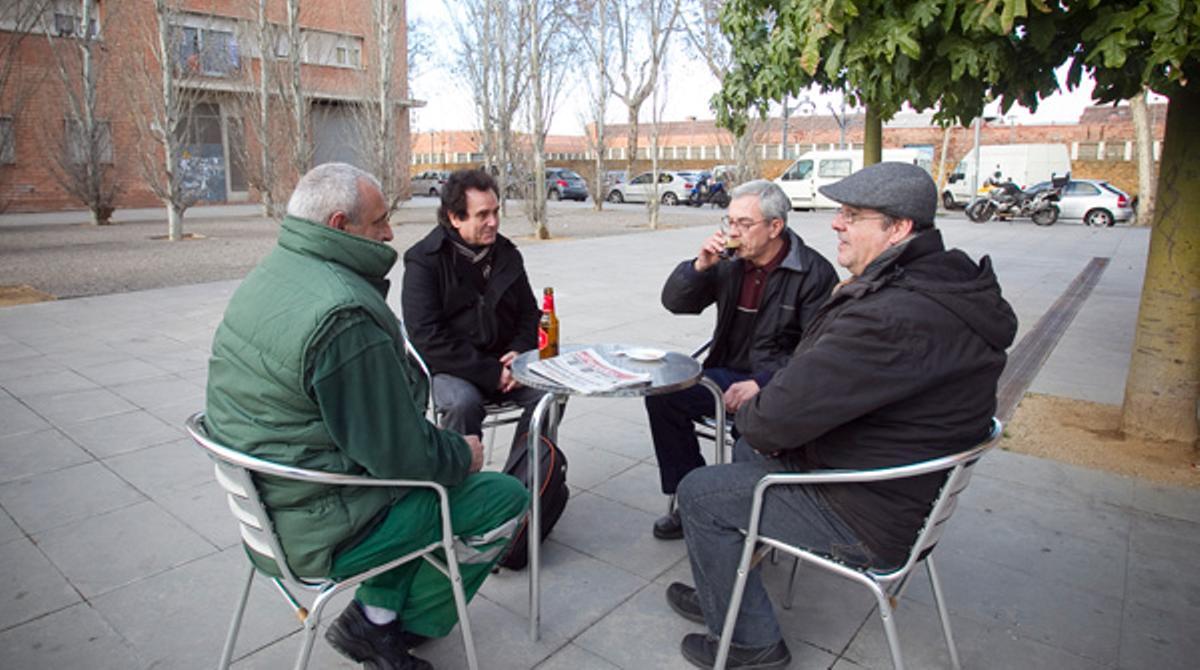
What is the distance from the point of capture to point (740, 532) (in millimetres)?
2150

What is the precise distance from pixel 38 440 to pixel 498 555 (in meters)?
3.28

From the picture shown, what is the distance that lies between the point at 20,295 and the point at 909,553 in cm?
1011

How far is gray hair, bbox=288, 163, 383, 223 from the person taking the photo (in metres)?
1.90

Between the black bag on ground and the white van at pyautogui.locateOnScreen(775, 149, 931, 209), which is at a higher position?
the white van at pyautogui.locateOnScreen(775, 149, 931, 209)

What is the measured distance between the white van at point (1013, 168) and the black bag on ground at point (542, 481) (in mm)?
28027

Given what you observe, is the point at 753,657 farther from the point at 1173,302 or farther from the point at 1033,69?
the point at 1173,302

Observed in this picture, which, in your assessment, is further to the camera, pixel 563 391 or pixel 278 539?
pixel 563 391

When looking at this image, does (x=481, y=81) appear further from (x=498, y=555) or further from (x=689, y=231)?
(x=498, y=555)

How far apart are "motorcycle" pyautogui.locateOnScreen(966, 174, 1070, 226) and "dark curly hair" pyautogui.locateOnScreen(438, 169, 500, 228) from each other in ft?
73.2

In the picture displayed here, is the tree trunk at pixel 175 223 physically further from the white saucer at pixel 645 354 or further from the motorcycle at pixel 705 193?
the motorcycle at pixel 705 193

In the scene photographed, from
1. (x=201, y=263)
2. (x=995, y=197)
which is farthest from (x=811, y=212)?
(x=201, y=263)

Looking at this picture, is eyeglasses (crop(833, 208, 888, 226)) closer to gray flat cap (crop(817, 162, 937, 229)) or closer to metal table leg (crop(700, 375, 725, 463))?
gray flat cap (crop(817, 162, 937, 229))

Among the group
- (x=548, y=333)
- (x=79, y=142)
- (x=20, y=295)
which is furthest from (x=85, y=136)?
(x=548, y=333)

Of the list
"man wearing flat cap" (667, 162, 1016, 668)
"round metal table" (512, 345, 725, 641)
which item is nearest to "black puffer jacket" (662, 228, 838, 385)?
"round metal table" (512, 345, 725, 641)
